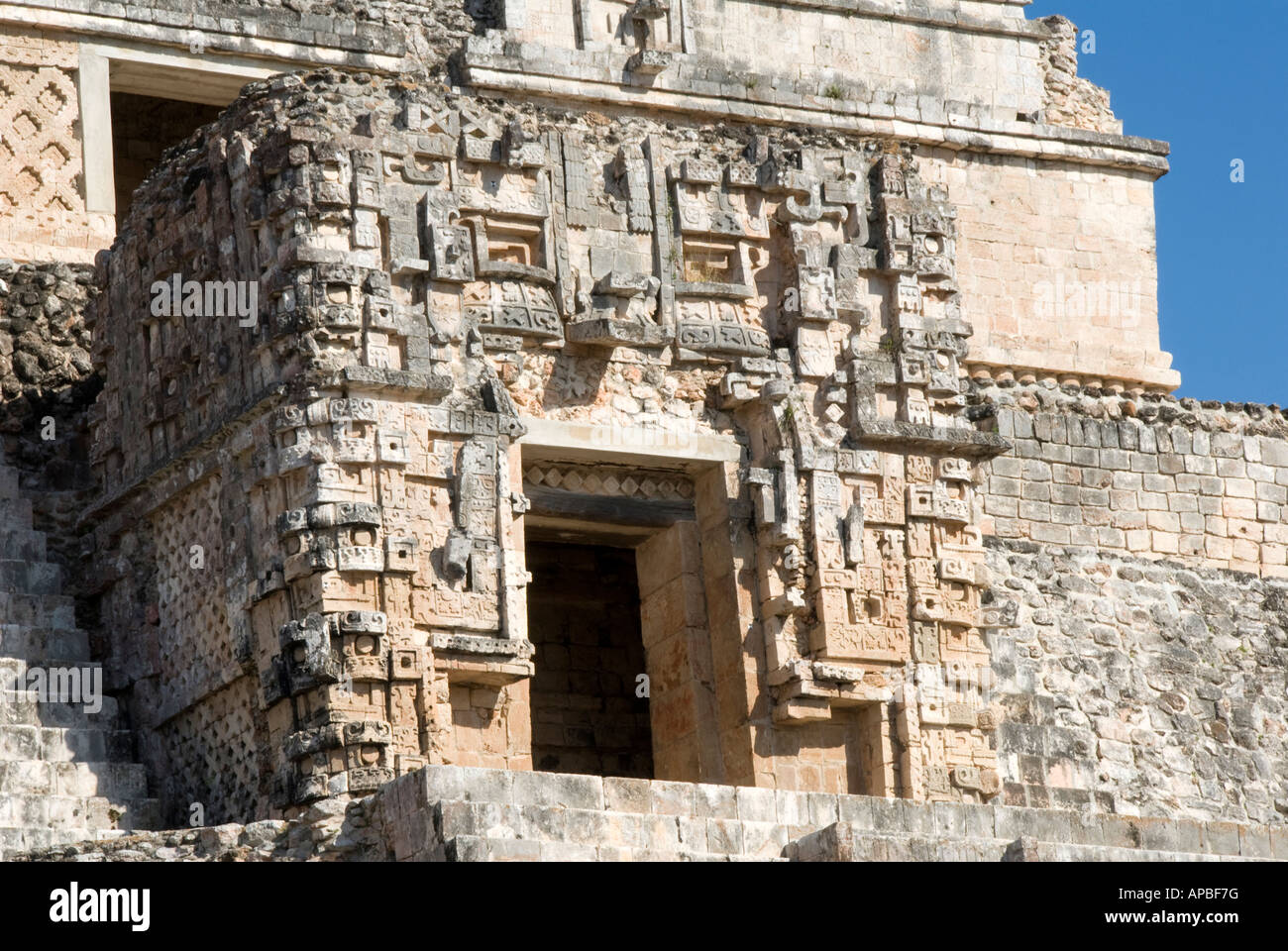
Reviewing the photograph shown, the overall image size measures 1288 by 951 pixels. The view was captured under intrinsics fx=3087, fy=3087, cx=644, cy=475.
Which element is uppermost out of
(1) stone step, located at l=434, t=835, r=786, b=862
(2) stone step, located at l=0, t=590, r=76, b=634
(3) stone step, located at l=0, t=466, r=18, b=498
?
(3) stone step, located at l=0, t=466, r=18, b=498

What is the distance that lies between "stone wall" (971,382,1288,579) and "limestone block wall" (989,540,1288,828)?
0.30 metres

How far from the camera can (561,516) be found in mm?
18141

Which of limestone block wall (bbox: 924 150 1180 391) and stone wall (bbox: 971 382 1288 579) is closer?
stone wall (bbox: 971 382 1288 579)

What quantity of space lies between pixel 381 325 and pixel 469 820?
13.4 ft

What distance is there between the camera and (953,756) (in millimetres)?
18000

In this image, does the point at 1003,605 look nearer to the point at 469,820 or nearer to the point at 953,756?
the point at 953,756

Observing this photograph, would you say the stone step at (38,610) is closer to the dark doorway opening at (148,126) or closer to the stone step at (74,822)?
the stone step at (74,822)

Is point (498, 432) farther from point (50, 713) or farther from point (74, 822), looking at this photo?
point (74, 822)

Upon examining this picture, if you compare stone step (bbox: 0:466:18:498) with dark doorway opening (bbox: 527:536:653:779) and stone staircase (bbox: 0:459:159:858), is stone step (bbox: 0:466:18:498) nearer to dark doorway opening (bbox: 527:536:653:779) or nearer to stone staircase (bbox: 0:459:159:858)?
stone staircase (bbox: 0:459:159:858)

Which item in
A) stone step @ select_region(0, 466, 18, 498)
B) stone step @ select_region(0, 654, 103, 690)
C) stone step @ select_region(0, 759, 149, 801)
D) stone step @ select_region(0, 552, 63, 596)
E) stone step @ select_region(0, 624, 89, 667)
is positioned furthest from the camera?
stone step @ select_region(0, 466, 18, 498)

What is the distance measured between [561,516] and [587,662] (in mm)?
3055

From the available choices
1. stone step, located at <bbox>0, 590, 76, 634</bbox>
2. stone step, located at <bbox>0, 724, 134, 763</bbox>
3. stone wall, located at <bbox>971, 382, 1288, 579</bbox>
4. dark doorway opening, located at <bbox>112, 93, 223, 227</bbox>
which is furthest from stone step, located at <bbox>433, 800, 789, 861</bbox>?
dark doorway opening, located at <bbox>112, 93, 223, 227</bbox>

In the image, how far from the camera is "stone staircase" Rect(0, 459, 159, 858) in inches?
629
